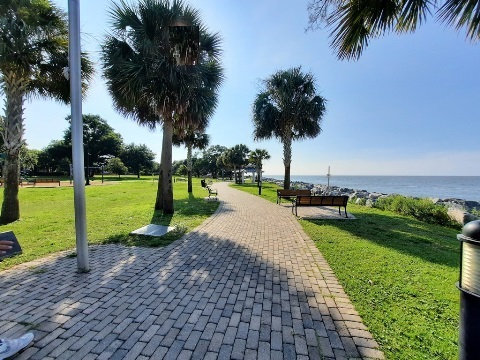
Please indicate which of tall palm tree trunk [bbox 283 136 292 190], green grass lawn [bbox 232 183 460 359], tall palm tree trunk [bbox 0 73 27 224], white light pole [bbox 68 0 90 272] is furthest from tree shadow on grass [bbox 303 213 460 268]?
tall palm tree trunk [bbox 0 73 27 224]

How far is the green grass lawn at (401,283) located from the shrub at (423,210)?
2.67 m

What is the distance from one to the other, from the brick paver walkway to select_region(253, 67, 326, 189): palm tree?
Result: 13109 millimetres

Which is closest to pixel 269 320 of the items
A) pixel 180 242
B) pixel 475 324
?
pixel 475 324

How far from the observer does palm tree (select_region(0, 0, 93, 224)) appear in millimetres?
6500

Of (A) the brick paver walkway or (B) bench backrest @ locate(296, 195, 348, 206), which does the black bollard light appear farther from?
(B) bench backrest @ locate(296, 195, 348, 206)

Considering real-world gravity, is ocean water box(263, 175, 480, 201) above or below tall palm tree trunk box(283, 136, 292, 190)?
below

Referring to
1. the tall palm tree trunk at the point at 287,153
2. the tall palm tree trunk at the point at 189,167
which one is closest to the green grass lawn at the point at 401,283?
the tall palm tree trunk at the point at 287,153

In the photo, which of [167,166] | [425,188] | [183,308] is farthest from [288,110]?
[425,188]

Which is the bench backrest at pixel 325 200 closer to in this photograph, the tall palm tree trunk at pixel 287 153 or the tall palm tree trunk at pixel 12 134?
the tall palm tree trunk at pixel 287 153

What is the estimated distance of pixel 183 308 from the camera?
3.02 m

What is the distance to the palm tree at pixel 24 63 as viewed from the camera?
21.3 feet

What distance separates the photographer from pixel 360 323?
2.78 meters

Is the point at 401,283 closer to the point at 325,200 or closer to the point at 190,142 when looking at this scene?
the point at 325,200

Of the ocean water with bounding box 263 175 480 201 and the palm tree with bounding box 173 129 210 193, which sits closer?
the palm tree with bounding box 173 129 210 193
